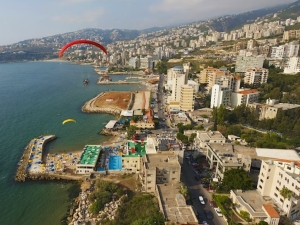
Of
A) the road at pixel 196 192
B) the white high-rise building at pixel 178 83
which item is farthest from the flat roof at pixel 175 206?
the white high-rise building at pixel 178 83

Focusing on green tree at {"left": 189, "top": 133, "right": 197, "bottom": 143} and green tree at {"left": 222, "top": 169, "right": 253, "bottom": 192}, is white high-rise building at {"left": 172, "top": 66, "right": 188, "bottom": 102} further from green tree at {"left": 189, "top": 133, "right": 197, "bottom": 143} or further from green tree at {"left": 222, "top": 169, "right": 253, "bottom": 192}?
green tree at {"left": 222, "top": 169, "right": 253, "bottom": 192}

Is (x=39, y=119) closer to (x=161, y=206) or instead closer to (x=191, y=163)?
(x=191, y=163)

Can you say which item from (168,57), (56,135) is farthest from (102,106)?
(168,57)

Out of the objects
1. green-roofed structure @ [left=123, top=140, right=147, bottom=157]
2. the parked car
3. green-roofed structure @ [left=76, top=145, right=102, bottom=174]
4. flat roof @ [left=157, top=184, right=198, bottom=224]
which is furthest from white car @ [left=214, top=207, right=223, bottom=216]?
green-roofed structure @ [left=76, top=145, right=102, bottom=174]

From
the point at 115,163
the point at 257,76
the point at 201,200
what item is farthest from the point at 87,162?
the point at 257,76

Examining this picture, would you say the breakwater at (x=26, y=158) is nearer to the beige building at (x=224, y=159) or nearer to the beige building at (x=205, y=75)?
the beige building at (x=224, y=159)

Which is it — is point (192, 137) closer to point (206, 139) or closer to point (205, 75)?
point (206, 139)
